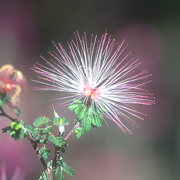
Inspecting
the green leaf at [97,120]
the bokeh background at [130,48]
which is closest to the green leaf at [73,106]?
the green leaf at [97,120]

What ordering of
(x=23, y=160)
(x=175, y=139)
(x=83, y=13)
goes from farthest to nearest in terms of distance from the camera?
(x=175, y=139) → (x=83, y=13) → (x=23, y=160)

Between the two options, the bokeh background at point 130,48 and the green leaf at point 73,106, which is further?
the bokeh background at point 130,48

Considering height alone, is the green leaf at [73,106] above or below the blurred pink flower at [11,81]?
below

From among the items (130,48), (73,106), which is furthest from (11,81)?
(130,48)

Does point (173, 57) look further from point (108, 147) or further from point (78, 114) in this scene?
point (78, 114)

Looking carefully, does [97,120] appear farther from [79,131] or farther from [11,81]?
[11,81]

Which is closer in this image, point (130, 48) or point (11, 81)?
point (11, 81)

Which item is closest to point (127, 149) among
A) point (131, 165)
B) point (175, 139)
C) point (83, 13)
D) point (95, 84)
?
point (131, 165)

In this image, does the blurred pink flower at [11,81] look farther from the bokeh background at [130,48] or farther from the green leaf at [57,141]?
the bokeh background at [130,48]
